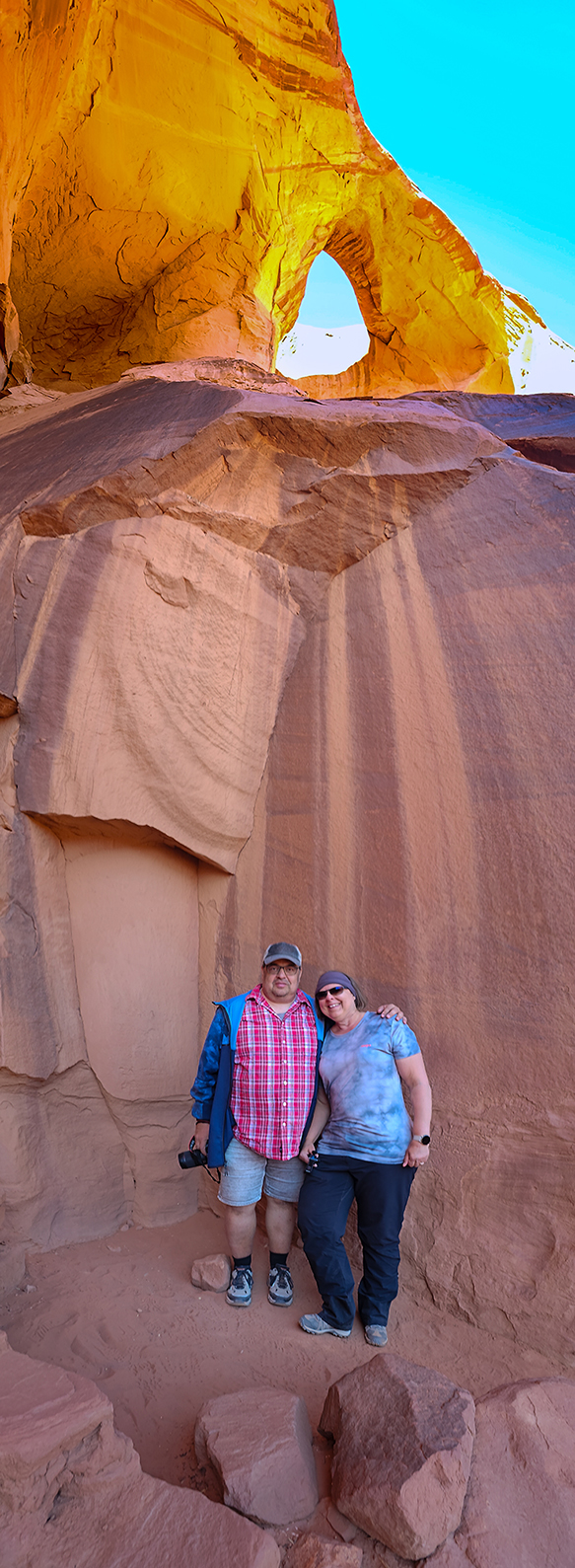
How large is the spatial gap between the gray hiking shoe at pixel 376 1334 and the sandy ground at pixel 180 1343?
3 centimetres

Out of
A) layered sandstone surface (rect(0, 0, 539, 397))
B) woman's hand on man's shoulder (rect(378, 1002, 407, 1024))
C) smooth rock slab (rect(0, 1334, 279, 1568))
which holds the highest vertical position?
layered sandstone surface (rect(0, 0, 539, 397))

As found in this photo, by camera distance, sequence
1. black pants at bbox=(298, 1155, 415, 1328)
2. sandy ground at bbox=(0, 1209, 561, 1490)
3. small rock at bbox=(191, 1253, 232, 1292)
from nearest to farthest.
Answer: sandy ground at bbox=(0, 1209, 561, 1490) → black pants at bbox=(298, 1155, 415, 1328) → small rock at bbox=(191, 1253, 232, 1292)

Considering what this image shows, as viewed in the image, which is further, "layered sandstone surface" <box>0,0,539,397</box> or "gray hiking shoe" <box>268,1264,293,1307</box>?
"layered sandstone surface" <box>0,0,539,397</box>

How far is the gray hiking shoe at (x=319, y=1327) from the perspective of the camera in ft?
8.88

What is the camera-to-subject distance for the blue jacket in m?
2.92

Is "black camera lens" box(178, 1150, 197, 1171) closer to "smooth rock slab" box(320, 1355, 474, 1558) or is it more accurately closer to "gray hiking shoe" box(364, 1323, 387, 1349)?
"gray hiking shoe" box(364, 1323, 387, 1349)

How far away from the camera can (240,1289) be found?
294 centimetres

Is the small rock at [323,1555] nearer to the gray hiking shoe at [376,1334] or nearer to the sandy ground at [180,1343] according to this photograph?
the sandy ground at [180,1343]

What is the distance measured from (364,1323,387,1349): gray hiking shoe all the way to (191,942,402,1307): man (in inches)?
14.0

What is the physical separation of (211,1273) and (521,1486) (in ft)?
4.43

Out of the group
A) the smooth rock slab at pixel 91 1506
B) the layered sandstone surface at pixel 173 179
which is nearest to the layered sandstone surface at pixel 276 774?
the smooth rock slab at pixel 91 1506

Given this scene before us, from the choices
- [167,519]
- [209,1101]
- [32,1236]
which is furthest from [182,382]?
[32,1236]

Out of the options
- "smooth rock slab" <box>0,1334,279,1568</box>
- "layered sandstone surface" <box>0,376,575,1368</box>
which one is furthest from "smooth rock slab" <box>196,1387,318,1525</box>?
"layered sandstone surface" <box>0,376,575,1368</box>

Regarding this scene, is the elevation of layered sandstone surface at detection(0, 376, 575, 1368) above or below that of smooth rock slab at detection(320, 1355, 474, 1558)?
above
